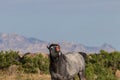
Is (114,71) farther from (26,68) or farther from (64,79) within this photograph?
(64,79)

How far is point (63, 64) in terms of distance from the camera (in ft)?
76.1

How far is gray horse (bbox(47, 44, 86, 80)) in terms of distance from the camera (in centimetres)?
2216

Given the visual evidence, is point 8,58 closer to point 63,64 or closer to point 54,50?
point 63,64

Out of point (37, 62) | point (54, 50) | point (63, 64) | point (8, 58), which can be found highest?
point (54, 50)

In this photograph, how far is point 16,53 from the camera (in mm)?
47875

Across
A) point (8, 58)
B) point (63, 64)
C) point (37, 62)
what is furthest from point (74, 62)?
point (8, 58)

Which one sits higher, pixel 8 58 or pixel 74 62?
pixel 8 58

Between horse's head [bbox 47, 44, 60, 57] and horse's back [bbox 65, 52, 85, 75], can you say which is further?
horse's back [bbox 65, 52, 85, 75]

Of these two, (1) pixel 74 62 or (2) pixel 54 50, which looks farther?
(1) pixel 74 62

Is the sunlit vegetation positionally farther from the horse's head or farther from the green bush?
the horse's head

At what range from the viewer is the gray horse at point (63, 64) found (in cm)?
2216

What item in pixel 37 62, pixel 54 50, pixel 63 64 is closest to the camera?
pixel 54 50

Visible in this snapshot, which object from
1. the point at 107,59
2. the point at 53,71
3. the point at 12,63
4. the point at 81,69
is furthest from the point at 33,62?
the point at 53,71

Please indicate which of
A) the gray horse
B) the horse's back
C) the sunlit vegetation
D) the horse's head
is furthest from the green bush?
the horse's head
